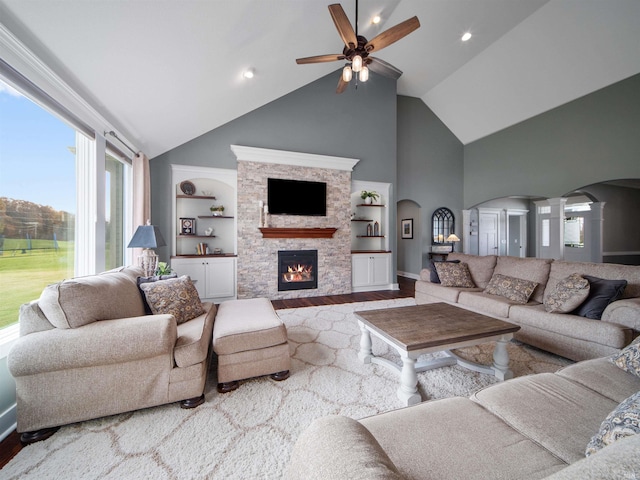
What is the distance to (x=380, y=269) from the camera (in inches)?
211

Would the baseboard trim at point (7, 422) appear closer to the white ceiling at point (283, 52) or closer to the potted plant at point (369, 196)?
the white ceiling at point (283, 52)

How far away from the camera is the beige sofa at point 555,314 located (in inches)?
78.0

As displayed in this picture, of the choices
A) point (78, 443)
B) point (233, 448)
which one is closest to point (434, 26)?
point (233, 448)

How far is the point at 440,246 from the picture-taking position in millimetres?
6441

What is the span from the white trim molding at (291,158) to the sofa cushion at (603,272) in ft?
11.7

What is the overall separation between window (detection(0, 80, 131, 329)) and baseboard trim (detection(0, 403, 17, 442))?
62 cm

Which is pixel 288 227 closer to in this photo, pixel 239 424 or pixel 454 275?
pixel 454 275

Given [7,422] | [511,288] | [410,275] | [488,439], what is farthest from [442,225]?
[7,422]

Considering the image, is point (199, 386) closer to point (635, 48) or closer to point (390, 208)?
point (390, 208)

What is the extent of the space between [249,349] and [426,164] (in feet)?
20.5

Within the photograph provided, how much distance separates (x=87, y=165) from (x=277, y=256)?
9.22 feet

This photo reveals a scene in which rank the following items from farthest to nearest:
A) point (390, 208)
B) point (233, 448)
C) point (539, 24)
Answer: point (390, 208) → point (539, 24) → point (233, 448)

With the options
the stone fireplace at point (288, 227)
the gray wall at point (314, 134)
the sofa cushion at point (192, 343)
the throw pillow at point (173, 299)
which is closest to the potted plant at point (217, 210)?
the stone fireplace at point (288, 227)

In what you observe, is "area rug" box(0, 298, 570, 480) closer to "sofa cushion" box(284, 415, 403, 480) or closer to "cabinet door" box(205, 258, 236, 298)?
"sofa cushion" box(284, 415, 403, 480)
